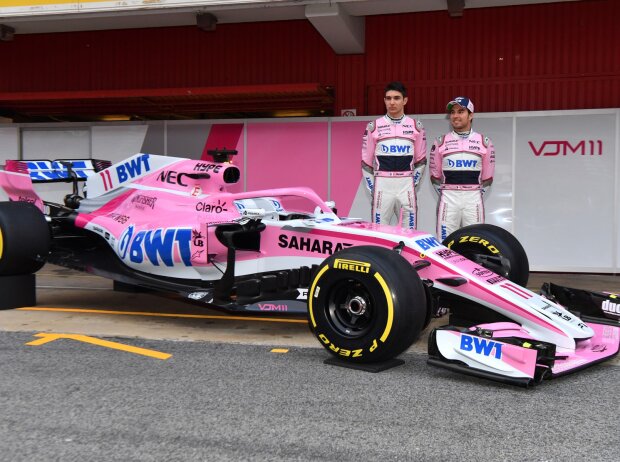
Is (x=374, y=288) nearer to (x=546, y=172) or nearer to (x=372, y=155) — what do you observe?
(x=372, y=155)

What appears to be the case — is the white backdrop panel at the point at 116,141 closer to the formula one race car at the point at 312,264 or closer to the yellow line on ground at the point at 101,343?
the formula one race car at the point at 312,264

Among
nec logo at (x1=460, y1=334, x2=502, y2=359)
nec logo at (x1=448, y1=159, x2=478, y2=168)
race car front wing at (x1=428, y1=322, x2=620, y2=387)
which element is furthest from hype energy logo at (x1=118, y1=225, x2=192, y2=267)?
nec logo at (x1=448, y1=159, x2=478, y2=168)

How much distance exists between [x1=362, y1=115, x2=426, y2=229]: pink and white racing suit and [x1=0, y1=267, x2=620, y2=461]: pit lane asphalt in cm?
250

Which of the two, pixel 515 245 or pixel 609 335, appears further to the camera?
pixel 515 245

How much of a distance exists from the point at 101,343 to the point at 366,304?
2.07 metres

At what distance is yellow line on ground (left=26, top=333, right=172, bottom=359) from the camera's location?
171 inches

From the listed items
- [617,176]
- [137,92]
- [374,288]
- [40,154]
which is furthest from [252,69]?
[374,288]

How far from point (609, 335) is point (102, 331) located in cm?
375

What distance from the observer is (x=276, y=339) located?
→ 486cm

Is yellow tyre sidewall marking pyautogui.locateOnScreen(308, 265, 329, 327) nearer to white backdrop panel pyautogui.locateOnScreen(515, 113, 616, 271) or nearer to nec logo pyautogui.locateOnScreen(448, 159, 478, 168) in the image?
nec logo pyautogui.locateOnScreen(448, 159, 478, 168)

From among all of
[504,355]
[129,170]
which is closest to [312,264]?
[504,355]

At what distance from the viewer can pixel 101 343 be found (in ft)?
15.3

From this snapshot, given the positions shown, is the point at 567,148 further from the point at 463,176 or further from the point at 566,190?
the point at 463,176

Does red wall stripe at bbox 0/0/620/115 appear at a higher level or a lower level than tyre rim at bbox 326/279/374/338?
higher
